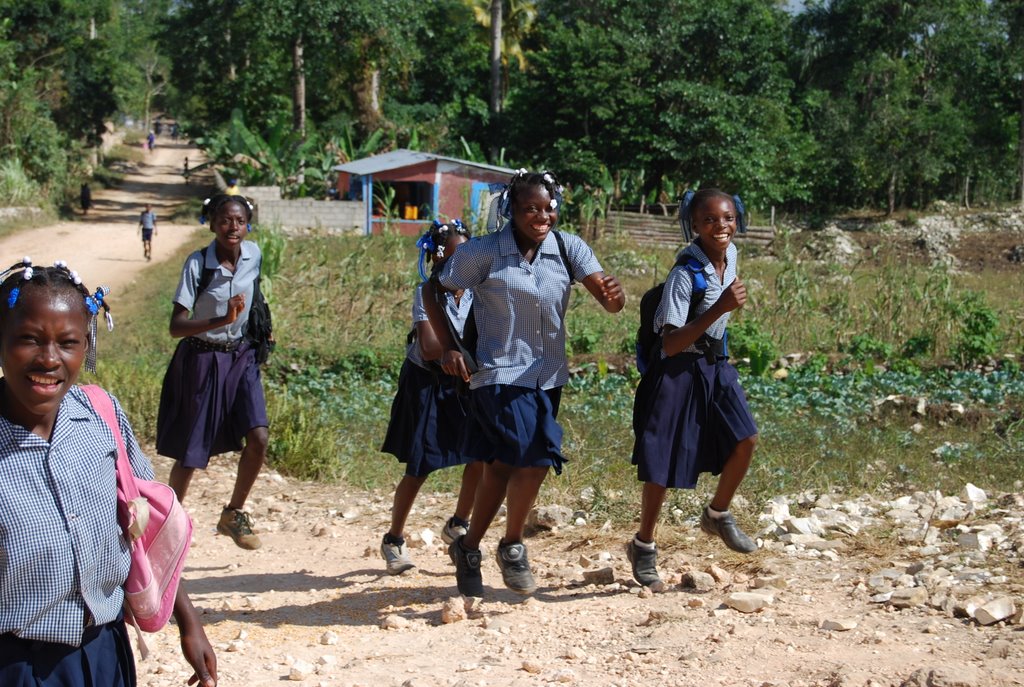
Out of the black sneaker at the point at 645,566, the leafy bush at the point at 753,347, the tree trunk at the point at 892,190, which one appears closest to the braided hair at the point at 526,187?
the black sneaker at the point at 645,566

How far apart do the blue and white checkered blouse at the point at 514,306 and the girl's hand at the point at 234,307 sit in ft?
4.17

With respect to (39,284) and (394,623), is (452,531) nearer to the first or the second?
(394,623)

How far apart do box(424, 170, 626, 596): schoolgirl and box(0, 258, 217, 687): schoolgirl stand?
213cm

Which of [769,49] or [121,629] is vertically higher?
[769,49]

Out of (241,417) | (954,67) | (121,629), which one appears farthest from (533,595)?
(954,67)

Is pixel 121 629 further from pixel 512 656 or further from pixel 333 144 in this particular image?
pixel 333 144

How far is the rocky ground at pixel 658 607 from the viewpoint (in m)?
4.20

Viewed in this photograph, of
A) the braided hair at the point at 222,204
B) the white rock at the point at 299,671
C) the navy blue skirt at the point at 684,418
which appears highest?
the braided hair at the point at 222,204

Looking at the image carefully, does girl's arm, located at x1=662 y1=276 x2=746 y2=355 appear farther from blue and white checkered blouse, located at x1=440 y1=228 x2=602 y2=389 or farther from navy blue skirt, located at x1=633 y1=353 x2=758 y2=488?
blue and white checkered blouse, located at x1=440 y1=228 x2=602 y2=389

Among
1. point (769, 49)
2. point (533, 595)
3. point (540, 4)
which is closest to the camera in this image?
point (533, 595)

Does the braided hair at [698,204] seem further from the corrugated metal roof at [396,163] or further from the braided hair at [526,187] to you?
the corrugated metal roof at [396,163]

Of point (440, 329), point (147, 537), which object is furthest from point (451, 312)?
point (147, 537)

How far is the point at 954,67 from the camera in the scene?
119 feet

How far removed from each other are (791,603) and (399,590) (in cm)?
182
